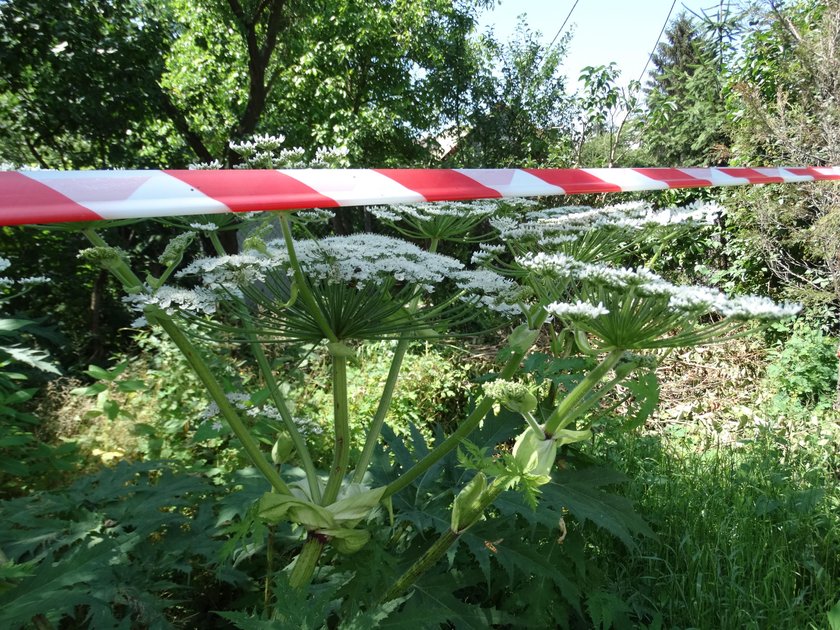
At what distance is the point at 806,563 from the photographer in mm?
2443

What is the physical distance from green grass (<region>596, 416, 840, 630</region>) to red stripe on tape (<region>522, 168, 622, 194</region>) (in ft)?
4.89

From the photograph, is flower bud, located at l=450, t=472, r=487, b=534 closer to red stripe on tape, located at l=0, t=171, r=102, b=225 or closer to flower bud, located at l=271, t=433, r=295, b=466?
flower bud, located at l=271, t=433, r=295, b=466

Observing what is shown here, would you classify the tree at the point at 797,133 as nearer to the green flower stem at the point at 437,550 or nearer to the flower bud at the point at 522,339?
the flower bud at the point at 522,339

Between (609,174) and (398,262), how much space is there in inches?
47.7

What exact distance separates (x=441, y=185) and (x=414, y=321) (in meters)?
0.40

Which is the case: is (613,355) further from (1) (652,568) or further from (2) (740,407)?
(2) (740,407)

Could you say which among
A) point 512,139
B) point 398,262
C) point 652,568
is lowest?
point 652,568

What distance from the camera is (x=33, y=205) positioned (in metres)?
0.98

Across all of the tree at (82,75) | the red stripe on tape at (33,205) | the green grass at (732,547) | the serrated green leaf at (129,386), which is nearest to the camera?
the red stripe on tape at (33,205)

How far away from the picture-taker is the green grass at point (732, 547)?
7.29 ft

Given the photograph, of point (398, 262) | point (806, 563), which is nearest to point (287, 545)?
point (398, 262)

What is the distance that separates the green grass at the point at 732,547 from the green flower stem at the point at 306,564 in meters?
1.32

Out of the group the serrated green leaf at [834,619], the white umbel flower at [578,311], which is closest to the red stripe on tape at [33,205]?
the white umbel flower at [578,311]

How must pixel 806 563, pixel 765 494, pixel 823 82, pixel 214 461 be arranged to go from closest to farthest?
pixel 806 563 → pixel 765 494 → pixel 214 461 → pixel 823 82
